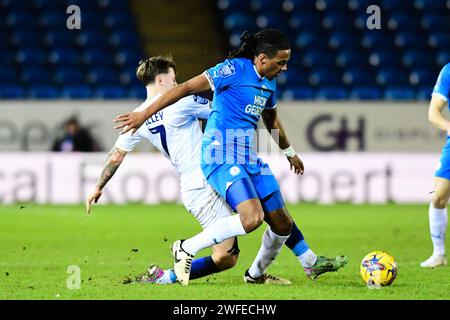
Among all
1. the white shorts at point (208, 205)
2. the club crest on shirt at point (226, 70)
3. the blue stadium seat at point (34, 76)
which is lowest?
the white shorts at point (208, 205)

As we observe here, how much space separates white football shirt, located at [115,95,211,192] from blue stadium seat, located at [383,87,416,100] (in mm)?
11411

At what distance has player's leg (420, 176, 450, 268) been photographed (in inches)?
346

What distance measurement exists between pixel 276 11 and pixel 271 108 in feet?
45.9

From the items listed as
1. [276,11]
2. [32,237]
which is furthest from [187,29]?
[32,237]

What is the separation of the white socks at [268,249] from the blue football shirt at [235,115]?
54 centimetres

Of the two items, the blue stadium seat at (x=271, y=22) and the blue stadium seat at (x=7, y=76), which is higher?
the blue stadium seat at (x=271, y=22)

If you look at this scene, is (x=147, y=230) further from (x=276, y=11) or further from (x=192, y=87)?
(x=276, y=11)

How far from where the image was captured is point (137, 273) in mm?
8062

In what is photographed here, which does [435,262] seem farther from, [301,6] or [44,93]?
[301,6]

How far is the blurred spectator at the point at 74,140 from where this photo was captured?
1686 centimetres

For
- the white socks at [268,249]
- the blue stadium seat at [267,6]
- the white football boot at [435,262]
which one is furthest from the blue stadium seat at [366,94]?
the white socks at [268,249]

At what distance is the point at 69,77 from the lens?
19.2 meters

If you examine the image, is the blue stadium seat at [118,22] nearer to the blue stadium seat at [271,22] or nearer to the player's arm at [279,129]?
the blue stadium seat at [271,22]

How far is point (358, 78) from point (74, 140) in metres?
6.19
